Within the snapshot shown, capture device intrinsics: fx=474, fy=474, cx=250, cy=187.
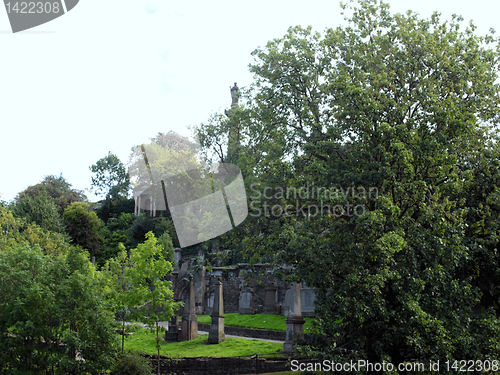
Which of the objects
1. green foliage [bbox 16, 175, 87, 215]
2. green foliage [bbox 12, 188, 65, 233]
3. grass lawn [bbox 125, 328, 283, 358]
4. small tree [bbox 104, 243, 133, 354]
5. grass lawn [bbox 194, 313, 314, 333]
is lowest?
grass lawn [bbox 125, 328, 283, 358]

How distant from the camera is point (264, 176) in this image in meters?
18.7

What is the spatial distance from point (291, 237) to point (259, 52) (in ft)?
31.1

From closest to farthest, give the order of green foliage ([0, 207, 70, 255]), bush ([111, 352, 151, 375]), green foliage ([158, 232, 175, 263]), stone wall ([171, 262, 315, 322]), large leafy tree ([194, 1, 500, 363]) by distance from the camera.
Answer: large leafy tree ([194, 1, 500, 363]) < bush ([111, 352, 151, 375]) < stone wall ([171, 262, 315, 322]) < green foliage ([0, 207, 70, 255]) < green foliage ([158, 232, 175, 263])

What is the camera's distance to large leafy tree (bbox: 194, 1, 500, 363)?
44.8 feet

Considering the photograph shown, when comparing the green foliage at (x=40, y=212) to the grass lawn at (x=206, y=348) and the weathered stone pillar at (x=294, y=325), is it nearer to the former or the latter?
the grass lawn at (x=206, y=348)

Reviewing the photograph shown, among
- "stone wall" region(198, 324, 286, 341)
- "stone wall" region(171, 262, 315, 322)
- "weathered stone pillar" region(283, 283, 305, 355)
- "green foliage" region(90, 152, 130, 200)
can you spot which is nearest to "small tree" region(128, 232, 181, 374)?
"weathered stone pillar" region(283, 283, 305, 355)

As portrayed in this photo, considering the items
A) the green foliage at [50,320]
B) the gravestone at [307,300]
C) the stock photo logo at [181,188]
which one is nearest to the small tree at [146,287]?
the green foliage at [50,320]

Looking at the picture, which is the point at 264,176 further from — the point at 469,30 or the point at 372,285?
the point at 469,30

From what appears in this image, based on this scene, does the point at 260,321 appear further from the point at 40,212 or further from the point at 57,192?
the point at 57,192

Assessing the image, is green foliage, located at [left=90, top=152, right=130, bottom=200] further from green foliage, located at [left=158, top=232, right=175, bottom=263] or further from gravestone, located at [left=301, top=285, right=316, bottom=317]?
gravestone, located at [left=301, top=285, right=316, bottom=317]

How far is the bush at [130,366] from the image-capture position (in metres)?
15.4
